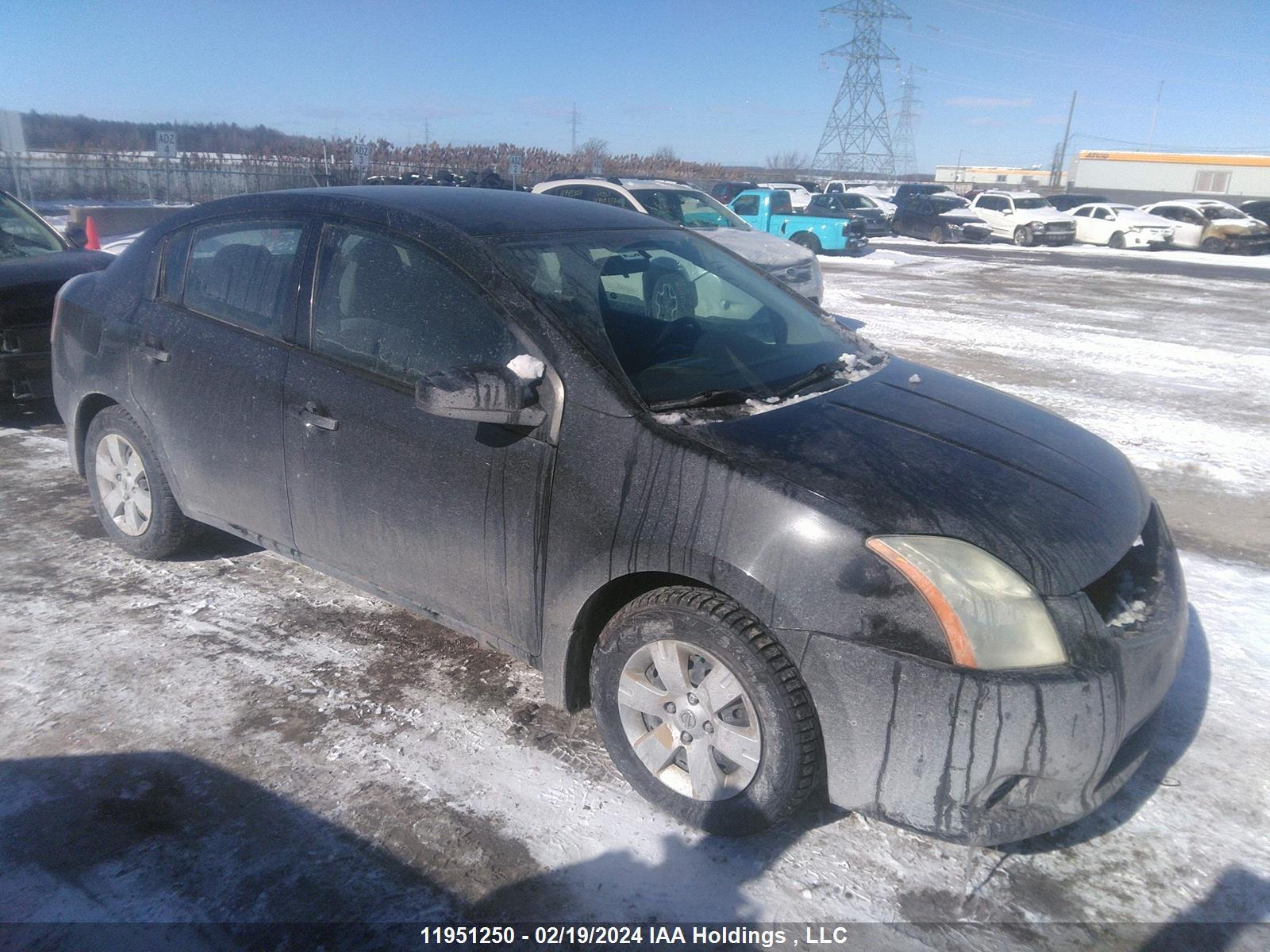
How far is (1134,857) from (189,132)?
60.0 meters

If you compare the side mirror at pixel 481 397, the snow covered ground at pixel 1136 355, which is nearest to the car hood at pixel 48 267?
the side mirror at pixel 481 397

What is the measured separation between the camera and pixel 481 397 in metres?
2.77

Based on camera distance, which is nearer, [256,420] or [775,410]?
[775,410]

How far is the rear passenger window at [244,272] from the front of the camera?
12.0 ft

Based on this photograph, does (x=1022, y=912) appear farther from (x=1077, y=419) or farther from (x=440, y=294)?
(x=1077, y=419)

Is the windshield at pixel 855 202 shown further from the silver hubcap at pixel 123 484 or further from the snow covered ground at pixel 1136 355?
the silver hubcap at pixel 123 484

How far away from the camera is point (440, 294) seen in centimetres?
319

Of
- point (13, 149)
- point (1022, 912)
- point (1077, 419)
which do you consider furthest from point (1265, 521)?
point (13, 149)

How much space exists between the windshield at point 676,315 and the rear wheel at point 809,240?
19841 mm

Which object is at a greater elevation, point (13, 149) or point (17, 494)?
point (13, 149)

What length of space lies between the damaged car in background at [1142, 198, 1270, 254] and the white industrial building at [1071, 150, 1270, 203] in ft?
89.2

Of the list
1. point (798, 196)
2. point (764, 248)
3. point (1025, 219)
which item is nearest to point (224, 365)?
point (764, 248)

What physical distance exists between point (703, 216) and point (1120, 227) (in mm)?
21085

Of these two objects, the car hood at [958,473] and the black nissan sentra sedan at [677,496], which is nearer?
the black nissan sentra sedan at [677,496]
